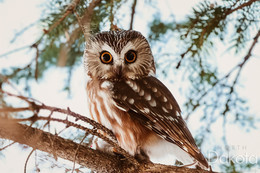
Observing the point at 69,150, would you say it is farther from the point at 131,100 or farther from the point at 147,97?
the point at 147,97

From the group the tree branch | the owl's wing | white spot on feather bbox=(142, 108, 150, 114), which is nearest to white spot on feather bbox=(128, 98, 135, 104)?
the owl's wing

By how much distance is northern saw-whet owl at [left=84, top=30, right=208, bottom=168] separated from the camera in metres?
2.19

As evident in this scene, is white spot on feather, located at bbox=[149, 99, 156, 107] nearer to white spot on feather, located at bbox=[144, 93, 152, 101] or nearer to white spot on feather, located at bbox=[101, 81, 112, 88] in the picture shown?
white spot on feather, located at bbox=[144, 93, 152, 101]

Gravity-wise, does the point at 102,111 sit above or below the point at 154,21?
below

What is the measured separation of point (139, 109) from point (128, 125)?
0.15 metres

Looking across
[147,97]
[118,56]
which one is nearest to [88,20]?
[118,56]

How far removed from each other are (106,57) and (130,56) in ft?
0.72

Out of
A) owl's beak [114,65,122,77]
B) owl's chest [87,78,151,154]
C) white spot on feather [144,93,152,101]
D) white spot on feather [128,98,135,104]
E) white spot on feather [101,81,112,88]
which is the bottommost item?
owl's chest [87,78,151,154]

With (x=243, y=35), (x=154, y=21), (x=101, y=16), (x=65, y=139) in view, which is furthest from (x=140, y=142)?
(x=154, y=21)

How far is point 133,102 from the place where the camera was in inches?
88.0

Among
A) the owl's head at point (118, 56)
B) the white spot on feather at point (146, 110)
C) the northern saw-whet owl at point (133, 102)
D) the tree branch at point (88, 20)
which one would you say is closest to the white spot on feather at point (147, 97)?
the northern saw-whet owl at point (133, 102)

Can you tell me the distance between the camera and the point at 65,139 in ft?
6.13

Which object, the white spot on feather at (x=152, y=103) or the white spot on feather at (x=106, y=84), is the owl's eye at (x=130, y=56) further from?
the white spot on feather at (x=152, y=103)

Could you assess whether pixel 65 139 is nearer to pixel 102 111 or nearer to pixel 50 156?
pixel 50 156
